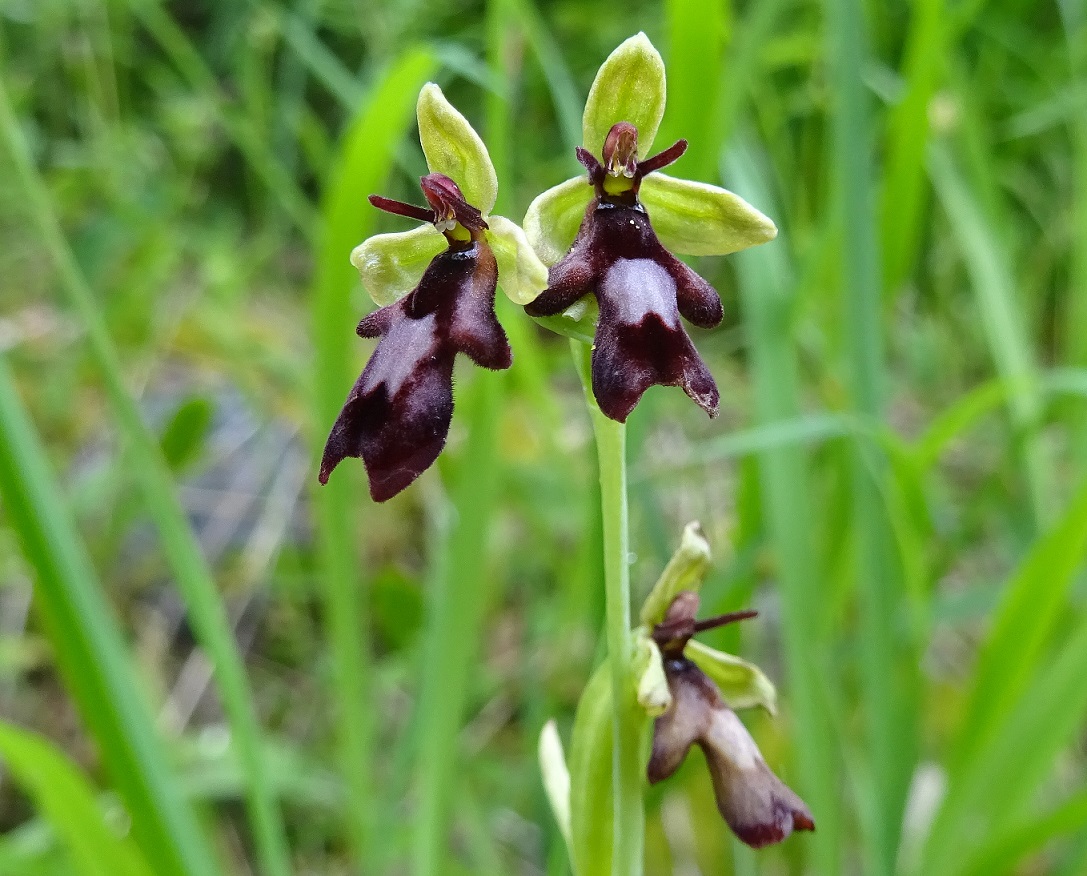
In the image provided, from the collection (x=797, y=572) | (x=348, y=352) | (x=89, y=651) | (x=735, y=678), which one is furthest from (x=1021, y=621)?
(x=89, y=651)

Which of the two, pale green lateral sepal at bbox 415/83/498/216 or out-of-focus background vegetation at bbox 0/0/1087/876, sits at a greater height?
pale green lateral sepal at bbox 415/83/498/216

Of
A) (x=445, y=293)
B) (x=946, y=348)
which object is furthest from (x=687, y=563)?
(x=946, y=348)

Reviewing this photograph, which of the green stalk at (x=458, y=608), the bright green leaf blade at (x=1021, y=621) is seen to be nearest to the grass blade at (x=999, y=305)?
the bright green leaf blade at (x=1021, y=621)

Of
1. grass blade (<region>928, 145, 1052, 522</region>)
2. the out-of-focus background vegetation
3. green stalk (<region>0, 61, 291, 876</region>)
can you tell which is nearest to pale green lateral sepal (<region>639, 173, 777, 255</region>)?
the out-of-focus background vegetation

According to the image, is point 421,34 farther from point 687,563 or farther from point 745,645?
point 687,563

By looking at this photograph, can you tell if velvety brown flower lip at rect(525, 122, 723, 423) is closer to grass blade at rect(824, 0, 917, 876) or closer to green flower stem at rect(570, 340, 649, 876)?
green flower stem at rect(570, 340, 649, 876)

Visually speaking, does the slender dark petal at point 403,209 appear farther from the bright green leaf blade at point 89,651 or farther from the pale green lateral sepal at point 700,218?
the bright green leaf blade at point 89,651

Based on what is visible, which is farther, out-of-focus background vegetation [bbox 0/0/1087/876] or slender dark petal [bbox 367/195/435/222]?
out-of-focus background vegetation [bbox 0/0/1087/876]

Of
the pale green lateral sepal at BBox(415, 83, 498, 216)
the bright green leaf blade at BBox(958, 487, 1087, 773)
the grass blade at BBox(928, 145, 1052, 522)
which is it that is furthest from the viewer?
the grass blade at BBox(928, 145, 1052, 522)
